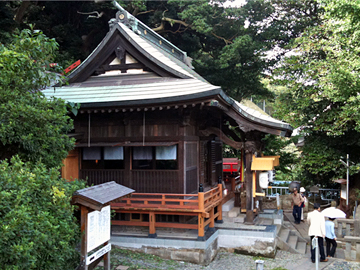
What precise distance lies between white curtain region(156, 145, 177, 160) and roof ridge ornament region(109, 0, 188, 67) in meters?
5.46

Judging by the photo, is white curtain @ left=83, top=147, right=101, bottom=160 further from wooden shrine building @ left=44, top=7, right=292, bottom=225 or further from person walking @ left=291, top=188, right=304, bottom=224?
person walking @ left=291, top=188, right=304, bottom=224

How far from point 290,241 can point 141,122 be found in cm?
726

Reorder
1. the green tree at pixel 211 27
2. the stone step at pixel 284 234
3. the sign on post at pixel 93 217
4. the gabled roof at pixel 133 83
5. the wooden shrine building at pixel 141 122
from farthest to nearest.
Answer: the green tree at pixel 211 27
the stone step at pixel 284 234
the wooden shrine building at pixel 141 122
the gabled roof at pixel 133 83
the sign on post at pixel 93 217

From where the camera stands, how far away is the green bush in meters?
4.23

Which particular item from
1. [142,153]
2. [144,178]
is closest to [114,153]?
[142,153]

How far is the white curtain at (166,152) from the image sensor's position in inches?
440

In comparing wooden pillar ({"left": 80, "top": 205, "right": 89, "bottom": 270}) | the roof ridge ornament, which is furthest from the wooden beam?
wooden pillar ({"left": 80, "top": 205, "right": 89, "bottom": 270})

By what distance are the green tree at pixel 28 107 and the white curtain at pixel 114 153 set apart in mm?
4811

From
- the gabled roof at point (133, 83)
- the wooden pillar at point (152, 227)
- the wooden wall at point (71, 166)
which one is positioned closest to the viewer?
the wooden pillar at point (152, 227)

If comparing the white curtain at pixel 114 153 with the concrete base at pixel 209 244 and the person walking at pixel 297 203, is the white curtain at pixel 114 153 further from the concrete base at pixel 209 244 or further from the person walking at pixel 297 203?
the person walking at pixel 297 203

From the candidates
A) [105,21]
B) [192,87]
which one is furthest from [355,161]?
[105,21]

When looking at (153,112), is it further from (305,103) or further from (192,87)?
(305,103)

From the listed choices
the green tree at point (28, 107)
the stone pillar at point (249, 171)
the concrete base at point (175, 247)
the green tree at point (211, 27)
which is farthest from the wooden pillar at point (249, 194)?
the green tree at point (211, 27)

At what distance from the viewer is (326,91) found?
47.0ft
